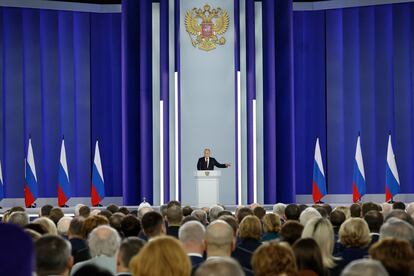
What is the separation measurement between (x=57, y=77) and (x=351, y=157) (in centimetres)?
772

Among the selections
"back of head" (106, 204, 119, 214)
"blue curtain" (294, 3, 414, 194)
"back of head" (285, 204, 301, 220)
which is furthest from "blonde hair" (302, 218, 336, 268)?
"blue curtain" (294, 3, 414, 194)

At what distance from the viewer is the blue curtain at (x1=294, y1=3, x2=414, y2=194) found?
17.7 m

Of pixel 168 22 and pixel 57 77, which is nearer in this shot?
pixel 168 22

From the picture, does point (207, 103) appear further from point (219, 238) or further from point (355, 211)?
point (219, 238)

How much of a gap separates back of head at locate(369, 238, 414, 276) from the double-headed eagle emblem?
13.5 metres

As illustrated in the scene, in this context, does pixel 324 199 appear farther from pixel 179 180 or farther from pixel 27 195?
pixel 27 195

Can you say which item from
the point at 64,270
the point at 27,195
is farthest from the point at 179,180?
the point at 64,270

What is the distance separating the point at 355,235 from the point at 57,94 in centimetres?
1405

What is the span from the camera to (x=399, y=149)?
58.1 ft

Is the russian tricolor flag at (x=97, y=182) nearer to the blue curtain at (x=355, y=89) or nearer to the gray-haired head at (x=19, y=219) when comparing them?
the blue curtain at (x=355, y=89)

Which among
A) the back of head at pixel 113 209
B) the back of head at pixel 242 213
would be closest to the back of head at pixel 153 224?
the back of head at pixel 242 213

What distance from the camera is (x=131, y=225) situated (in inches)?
249

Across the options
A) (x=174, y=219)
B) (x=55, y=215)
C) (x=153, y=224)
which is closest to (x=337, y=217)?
(x=174, y=219)

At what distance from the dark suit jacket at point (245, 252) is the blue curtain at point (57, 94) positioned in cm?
1291
